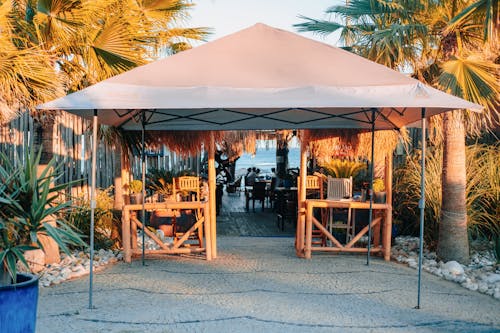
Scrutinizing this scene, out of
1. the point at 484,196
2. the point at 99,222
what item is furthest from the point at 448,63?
the point at 99,222

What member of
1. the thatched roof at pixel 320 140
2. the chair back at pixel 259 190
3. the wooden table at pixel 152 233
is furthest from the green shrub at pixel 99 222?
the chair back at pixel 259 190

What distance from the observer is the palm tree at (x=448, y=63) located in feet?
23.2

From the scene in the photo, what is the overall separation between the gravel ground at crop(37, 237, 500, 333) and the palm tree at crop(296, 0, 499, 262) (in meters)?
0.94

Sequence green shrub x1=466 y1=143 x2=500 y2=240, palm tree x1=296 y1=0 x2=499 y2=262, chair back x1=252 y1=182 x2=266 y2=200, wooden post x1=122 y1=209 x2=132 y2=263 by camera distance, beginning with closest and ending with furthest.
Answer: palm tree x1=296 y1=0 x2=499 y2=262 → wooden post x1=122 y1=209 x2=132 y2=263 → green shrub x1=466 y1=143 x2=500 y2=240 → chair back x1=252 y1=182 x2=266 y2=200

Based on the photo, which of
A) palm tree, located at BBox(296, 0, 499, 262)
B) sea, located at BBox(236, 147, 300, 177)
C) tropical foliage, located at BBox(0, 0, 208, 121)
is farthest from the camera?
sea, located at BBox(236, 147, 300, 177)

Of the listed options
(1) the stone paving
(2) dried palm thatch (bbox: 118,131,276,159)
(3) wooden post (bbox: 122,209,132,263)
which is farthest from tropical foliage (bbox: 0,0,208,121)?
(1) the stone paving

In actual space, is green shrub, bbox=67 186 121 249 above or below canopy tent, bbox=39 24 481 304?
below

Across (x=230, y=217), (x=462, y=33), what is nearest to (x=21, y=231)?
(x=462, y=33)

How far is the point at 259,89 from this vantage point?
5.91 metres

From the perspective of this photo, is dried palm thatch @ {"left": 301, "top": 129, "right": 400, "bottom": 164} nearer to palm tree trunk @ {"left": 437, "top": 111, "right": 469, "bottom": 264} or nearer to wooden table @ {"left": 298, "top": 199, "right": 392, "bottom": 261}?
wooden table @ {"left": 298, "top": 199, "right": 392, "bottom": 261}

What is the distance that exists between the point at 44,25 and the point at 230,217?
25.9ft

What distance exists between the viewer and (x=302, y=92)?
19.1 ft

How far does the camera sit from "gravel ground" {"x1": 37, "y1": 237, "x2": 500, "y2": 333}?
16.6 feet

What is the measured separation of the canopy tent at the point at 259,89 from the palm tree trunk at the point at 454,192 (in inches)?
23.8
